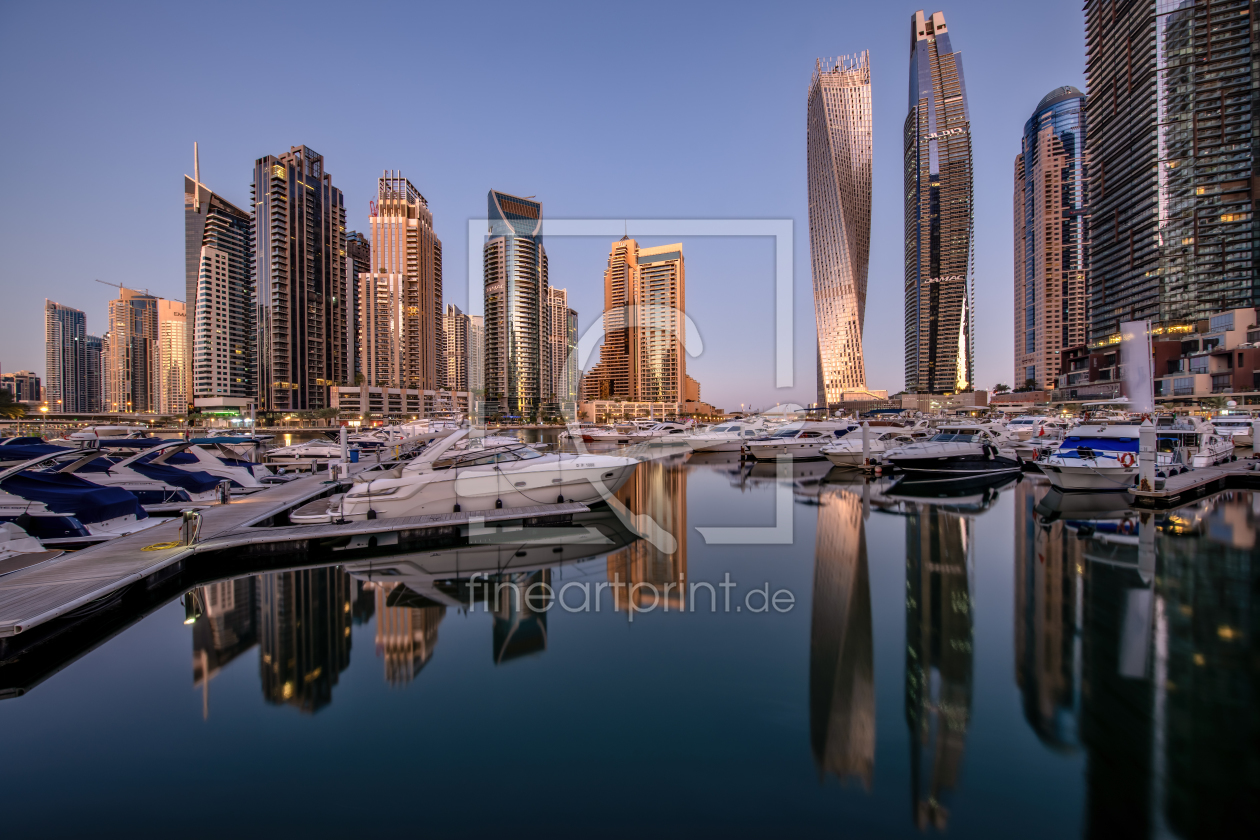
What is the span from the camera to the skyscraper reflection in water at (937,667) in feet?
15.4

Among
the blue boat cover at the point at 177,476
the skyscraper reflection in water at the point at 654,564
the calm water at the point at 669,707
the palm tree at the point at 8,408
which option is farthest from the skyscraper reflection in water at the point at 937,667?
the palm tree at the point at 8,408

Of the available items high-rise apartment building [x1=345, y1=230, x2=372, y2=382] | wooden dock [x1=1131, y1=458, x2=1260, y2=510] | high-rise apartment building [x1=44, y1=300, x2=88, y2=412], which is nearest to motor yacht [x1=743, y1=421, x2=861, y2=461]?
wooden dock [x1=1131, y1=458, x2=1260, y2=510]

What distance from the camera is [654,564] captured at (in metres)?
11.0

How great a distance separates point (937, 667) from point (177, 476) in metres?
20.1

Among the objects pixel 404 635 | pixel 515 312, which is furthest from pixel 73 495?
pixel 515 312

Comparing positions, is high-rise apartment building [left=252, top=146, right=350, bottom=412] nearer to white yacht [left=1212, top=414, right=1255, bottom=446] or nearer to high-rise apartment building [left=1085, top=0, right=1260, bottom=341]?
white yacht [left=1212, top=414, right=1255, bottom=446]

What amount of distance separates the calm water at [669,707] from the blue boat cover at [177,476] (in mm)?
8622

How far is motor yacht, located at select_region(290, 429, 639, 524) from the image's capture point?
12750 mm

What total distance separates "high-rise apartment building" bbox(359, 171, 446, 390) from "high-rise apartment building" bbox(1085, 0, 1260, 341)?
490 feet

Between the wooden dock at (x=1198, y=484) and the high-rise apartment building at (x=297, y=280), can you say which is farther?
the high-rise apartment building at (x=297, y=280)

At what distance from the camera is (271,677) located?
22.2 feet

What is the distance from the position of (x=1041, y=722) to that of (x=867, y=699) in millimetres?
1646

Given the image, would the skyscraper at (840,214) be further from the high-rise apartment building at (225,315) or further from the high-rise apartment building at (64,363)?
the high-rise apartment building at (64,363)

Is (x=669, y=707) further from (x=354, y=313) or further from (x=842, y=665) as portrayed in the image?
(x=354, y=313)
